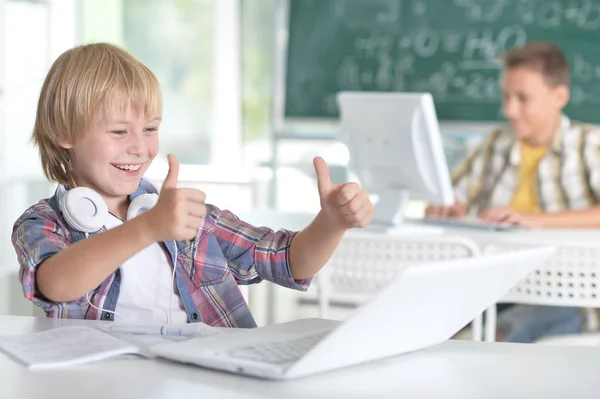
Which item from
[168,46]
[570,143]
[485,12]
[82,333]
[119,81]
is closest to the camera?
[82,333]

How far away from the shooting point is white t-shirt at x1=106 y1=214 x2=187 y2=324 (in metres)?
1.64

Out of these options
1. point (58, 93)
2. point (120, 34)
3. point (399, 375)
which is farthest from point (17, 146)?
point (399, 375)

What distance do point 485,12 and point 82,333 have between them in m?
3.36

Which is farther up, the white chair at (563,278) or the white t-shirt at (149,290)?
the white t-shirt at (149,290)

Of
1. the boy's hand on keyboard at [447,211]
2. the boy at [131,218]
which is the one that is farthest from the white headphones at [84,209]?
the boy's hand on keyboard at [447,211]

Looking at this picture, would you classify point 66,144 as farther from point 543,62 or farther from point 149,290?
point 543,62

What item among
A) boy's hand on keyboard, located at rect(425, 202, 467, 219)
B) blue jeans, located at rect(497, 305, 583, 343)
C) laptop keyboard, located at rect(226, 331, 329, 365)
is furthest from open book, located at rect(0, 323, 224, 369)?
boy's hand on keyboard, located at rect(425, 202, 467, 219)

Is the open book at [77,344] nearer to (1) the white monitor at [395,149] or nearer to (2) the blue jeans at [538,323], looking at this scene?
(1) the white monitor at [395,149]

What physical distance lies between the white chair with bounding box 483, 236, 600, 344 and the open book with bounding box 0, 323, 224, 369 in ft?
4.72

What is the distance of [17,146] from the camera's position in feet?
12.6

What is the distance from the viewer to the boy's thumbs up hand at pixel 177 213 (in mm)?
1304

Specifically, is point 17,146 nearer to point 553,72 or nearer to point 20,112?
point 20,112

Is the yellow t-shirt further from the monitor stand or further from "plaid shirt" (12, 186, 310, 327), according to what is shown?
"plaid shirt" (12, 186, 310, 327)

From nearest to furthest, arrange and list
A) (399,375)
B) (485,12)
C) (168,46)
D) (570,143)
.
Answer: (399,375) → (570,143) → (485,12) → (168,46)
